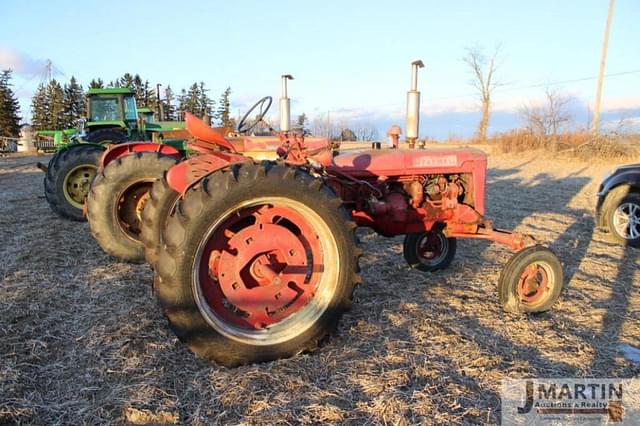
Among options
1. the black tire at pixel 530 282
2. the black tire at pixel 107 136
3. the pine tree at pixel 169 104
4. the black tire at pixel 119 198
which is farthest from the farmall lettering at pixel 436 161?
the pine tree at pixel 169 104

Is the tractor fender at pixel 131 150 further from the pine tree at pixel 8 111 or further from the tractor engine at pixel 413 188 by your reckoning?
the pine tree at pixel 8 111

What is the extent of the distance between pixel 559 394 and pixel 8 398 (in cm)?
269

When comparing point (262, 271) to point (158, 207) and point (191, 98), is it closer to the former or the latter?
point (158, 207)

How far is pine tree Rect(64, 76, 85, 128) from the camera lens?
A: 135 feet

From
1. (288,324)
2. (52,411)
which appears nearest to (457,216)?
(288,324)

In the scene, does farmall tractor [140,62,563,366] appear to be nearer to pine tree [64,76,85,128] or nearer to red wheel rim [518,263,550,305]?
red wheel rim [518,263,550,305]

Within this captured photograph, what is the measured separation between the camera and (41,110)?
4056 centimetres

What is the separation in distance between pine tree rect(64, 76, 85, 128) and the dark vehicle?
1708 inches

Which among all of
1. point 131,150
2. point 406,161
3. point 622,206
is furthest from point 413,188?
point 622,206

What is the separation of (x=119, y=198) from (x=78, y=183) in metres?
2.51

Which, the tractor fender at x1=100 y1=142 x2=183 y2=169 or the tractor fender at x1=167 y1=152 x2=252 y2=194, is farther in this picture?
the tractor fender at x1=100 y1=142 x2=183 y2=169

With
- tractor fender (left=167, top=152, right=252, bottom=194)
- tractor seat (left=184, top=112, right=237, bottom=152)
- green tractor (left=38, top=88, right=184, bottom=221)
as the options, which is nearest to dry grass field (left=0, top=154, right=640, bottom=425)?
tractor fender (left=167, top=152, right=252, bottom=194)

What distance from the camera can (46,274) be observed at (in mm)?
3936

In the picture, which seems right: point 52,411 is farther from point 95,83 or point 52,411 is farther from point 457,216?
point 95,83
